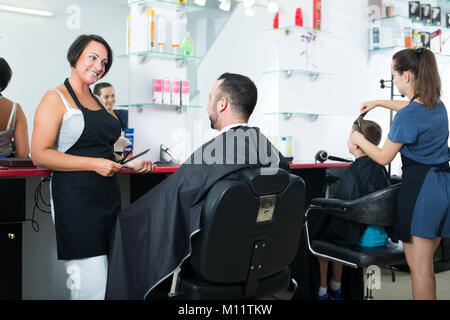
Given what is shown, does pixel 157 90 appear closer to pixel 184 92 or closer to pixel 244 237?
pixel 184 92

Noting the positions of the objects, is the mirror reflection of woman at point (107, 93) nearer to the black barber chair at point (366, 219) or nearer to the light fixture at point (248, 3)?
the light fixture at point (248, 3)

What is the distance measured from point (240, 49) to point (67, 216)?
9.87 feet

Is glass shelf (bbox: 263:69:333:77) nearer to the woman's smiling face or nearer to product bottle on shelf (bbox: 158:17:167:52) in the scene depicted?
product bottle on shelf (bbox: 158:17:167:52)

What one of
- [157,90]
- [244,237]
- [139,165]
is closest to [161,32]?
[157,90]

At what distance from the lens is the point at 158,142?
10.9 feet

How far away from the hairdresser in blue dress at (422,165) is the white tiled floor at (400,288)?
1.23 m

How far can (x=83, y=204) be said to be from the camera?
1721 millimetres

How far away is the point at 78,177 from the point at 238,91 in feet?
2.28

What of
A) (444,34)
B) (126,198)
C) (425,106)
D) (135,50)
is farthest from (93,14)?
(444,34)

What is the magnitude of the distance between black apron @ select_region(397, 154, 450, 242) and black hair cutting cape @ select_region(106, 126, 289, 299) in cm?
78

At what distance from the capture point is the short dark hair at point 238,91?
1817 mm

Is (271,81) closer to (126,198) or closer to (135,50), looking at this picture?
(135,50)

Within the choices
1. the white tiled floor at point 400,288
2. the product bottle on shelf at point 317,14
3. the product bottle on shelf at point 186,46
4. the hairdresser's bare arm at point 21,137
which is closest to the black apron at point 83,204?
the hairdresser's bare arm at point 21,137
